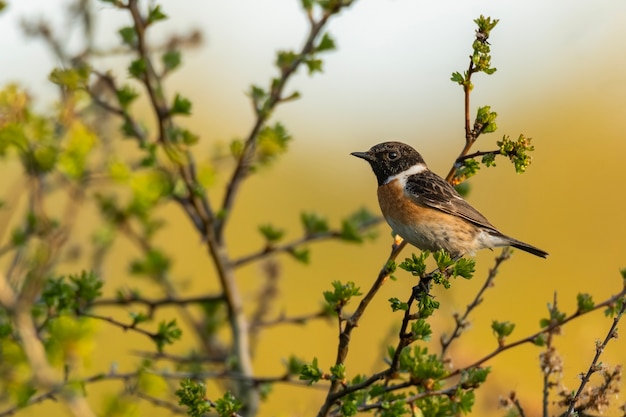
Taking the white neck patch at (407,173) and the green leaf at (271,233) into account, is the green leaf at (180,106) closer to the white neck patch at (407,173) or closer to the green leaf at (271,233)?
the green leaf at (271,233)

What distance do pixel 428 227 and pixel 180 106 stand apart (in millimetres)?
1635

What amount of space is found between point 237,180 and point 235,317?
0.86 m

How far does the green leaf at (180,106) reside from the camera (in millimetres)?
4961

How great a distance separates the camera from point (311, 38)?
501 centimetres

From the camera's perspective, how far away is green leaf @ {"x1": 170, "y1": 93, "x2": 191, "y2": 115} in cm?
496

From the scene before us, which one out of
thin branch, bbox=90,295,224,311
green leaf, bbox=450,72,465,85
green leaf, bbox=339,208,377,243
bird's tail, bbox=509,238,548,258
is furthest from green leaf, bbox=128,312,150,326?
bird's tail, bbox=509,238,548,258

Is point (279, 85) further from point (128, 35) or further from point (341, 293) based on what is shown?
point (341, 293)

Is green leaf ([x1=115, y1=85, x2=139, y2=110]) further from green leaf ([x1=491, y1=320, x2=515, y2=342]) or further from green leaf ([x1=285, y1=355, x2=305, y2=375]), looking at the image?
green leaf ([x1=491, y1=320, x2=515, y2=342])

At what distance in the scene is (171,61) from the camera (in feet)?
18.2

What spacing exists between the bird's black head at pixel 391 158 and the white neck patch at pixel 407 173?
20mm

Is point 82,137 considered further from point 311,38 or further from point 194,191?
point 311,38

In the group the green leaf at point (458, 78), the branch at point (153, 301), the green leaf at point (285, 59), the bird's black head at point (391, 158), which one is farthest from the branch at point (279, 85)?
the green leaf at point (458, 78)

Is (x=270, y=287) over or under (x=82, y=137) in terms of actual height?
over

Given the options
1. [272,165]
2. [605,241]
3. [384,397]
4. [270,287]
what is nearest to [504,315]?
[605,241]
